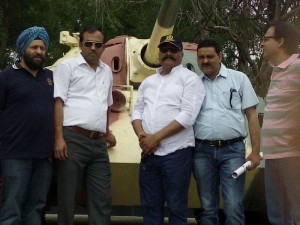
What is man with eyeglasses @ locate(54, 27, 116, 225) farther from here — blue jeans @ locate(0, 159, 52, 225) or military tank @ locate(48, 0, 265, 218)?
military tank @ locate(48, 0, 265, 218)

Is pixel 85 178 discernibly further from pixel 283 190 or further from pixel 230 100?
pixel 283 190

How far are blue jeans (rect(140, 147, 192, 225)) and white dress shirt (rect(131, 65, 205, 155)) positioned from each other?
0.09m

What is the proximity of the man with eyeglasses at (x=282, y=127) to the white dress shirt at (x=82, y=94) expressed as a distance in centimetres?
151

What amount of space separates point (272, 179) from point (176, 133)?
3.05 ft

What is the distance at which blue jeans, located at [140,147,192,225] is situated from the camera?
6.83m

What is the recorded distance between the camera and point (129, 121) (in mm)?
8273

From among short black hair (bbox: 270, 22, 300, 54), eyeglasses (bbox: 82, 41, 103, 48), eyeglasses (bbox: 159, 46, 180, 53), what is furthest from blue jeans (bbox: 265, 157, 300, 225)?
eyeglasses (bbox: 82, 41, 103, 48)

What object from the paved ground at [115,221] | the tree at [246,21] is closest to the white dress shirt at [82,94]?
the paved ground at [115,221]

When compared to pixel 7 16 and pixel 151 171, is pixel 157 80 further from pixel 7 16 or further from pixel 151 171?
pixel 7 16

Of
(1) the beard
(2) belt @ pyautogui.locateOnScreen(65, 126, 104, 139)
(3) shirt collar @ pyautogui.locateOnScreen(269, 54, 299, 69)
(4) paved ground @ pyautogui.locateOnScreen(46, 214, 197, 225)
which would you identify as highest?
(3) shirt collar @ pyautogui.locateOnScreen(269, 54, 299, 69)

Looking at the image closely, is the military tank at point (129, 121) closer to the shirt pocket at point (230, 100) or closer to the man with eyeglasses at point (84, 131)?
the man with eyeglasses at point (84, 131)

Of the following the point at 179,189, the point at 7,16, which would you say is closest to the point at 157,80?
the point at 179,189

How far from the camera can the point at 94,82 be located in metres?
7.16

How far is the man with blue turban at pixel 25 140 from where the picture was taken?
6.79 metres
